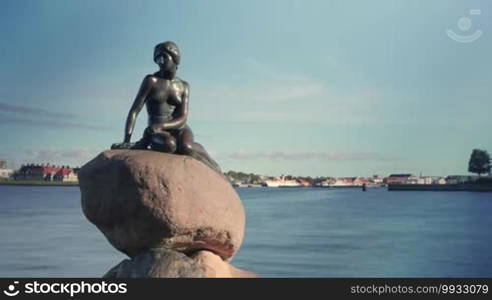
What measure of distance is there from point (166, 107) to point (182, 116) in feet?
0.79

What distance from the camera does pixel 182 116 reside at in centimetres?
851

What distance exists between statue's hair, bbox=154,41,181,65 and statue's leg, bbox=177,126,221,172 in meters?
0.92

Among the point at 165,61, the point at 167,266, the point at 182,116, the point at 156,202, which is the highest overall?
the point at 165,61

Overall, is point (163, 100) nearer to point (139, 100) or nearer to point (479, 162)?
point (139, 100)

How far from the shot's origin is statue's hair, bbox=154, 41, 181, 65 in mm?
8375

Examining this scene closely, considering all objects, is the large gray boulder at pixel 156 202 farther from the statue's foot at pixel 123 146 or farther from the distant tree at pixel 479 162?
the distant tree at pixel 479 162

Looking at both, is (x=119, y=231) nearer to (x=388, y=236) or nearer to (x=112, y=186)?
(x=112, y=186)

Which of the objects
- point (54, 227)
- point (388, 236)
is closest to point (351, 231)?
point (388, 236)

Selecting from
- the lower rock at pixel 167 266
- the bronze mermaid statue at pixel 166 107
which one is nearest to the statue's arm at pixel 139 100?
the bronze mermaid statue at pixel 166 107

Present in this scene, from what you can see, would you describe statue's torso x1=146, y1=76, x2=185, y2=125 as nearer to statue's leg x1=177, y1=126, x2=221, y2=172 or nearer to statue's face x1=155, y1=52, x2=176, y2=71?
statue's face x1=155, y1=52, x2=176, y2=71

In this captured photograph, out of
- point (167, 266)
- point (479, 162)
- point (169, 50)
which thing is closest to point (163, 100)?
point (169, 50)

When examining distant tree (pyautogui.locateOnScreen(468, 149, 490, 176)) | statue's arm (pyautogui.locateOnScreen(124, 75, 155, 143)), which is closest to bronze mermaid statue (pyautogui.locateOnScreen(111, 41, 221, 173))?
statue's arm (pyautogui.locateOnScreen(124, 75, 155, 143))

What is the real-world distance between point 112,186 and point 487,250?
17.1 meters

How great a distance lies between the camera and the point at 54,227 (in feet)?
85.9
